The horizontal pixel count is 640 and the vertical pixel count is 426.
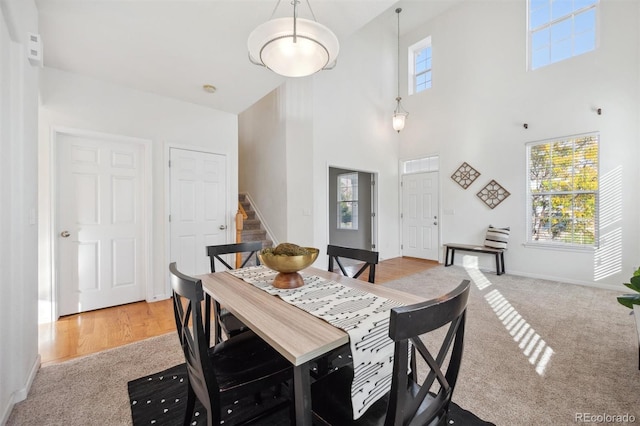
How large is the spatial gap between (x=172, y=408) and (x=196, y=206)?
2.53 meters

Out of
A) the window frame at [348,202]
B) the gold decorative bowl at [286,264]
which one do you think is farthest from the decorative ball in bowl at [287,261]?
the window frame at [348,202]

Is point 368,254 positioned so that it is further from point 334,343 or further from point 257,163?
point 257,163

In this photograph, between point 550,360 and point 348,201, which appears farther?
point 348,201

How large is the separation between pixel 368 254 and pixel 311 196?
3.07 meters

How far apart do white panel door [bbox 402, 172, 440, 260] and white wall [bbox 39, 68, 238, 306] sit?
3.92 m

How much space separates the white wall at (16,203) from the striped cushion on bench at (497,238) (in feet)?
18.7

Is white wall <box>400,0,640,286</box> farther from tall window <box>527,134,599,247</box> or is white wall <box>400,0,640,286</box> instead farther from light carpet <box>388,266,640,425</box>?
light carpet <box>388,266,640,425</box>

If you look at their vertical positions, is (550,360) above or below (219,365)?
below

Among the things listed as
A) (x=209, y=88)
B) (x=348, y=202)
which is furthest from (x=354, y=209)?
(x=209, y=88)

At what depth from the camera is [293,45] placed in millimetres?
1453

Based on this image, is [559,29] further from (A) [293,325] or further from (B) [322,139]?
(A) [293,325]

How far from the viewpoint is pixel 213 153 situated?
3.78 metres

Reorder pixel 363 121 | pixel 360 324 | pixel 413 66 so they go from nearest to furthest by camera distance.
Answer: pixel 360 324 < pixel 363 121 < pixel 413 66

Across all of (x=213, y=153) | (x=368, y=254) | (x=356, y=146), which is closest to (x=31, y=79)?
(x=213, y=153)
